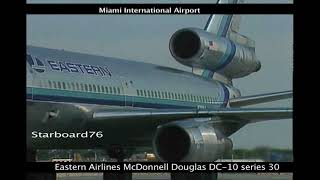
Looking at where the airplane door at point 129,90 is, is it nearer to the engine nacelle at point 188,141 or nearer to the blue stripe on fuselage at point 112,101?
the blue stripe on fuselage at point 112,101

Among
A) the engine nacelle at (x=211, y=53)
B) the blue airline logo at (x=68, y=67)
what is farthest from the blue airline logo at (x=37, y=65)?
the engine nacelle at (x=211, y=53)

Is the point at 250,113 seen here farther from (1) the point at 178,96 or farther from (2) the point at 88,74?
(2) the point at 88,74

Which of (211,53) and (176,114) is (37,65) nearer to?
(176,114)

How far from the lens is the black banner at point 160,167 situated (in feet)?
19.2

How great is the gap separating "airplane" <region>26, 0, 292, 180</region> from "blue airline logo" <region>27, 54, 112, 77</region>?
0.01 metres

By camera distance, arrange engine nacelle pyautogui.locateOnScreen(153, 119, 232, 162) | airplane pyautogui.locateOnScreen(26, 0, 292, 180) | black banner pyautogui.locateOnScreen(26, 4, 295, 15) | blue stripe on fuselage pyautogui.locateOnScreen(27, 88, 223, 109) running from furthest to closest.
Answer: blue stripe on fuselage pyautogui.locateOnScreen(27, 88, 223, 109), engine nacelle pyautogui.locateOnScreen(153, 119, 232, 162), airplane pyautogui.locateOnScreen(26, 0, 292, 180), black banner pyautogui.locateOnScreen(26, 4, 295, 15)

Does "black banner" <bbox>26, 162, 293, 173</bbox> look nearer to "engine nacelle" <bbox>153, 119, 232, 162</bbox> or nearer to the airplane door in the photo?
"engine nacelle" <bbox>153, 119, 232, 162</bbox>

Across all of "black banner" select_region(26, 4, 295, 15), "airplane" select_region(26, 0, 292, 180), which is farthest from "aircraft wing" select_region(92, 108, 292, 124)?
"black banner" select_region(26, 4, 295, 15)

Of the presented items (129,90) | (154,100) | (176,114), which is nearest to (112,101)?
(129,90)

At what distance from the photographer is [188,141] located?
8.40m

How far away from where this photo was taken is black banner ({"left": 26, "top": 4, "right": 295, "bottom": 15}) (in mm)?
5840

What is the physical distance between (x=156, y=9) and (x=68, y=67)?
3.07 metres
